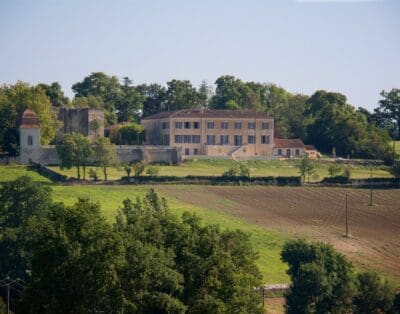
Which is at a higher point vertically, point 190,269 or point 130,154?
point 130,154

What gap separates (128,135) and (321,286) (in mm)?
63642

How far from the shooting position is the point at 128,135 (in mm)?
114750

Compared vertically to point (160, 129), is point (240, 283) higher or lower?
lower

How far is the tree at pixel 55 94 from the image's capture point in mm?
129500

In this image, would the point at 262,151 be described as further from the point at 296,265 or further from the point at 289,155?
the point at 296,265

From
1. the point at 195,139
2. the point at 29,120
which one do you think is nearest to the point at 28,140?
the point at 29,120

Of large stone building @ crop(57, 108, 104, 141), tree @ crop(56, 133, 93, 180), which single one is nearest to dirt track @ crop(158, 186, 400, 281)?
tree @ crop(56, 133, 93, 180)

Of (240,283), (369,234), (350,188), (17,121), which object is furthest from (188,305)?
(17,121)

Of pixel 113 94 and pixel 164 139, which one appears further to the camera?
pixel 113 94

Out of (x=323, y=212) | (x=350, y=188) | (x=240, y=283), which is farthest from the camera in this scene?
(x=350, y=188)

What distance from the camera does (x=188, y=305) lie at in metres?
47.0

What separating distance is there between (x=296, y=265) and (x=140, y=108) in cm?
8726

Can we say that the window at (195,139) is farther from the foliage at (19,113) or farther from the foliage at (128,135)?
the foliage at (19,113)

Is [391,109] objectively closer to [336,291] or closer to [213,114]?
[213,114]
